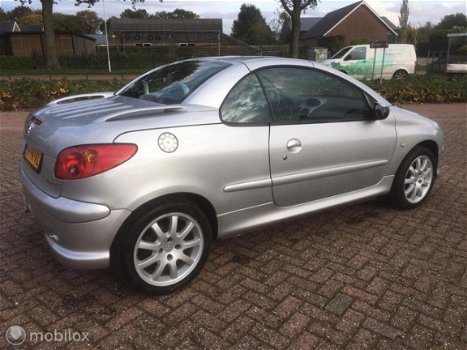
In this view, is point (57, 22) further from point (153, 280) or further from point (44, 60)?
point (153, 280)

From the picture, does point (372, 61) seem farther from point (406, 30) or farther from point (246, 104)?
point (246, 104)

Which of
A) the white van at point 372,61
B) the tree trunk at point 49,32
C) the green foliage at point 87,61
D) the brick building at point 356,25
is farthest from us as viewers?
the brick building at point 356,25

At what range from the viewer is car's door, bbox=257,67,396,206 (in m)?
3.21

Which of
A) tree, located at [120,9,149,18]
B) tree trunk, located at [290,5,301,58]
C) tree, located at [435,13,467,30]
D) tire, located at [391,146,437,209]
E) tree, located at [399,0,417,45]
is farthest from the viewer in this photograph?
tree, located at [120,9,149,18]

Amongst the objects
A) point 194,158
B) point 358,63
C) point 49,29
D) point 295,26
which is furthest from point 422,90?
point 49,29

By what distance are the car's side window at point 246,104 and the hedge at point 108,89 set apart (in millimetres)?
8860

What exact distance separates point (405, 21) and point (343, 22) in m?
15.6

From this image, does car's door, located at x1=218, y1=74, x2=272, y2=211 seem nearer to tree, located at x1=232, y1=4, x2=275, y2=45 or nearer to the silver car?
the silver car

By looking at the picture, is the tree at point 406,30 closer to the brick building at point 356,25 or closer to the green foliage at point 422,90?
the brick building at point 356,25

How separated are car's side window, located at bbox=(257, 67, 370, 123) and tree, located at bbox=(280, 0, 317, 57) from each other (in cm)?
2199

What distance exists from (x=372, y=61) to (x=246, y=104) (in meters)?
19.1

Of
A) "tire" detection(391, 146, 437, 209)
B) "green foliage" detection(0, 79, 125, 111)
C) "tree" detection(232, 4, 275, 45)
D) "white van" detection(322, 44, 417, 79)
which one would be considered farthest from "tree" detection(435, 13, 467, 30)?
"tire" detection(391, 146, 437, 209)

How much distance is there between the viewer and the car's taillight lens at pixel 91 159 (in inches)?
97.0

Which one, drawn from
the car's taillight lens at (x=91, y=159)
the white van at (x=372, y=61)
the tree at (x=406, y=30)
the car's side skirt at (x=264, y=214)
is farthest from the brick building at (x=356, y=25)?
the car's taillight lens at (x=91, y=159)
